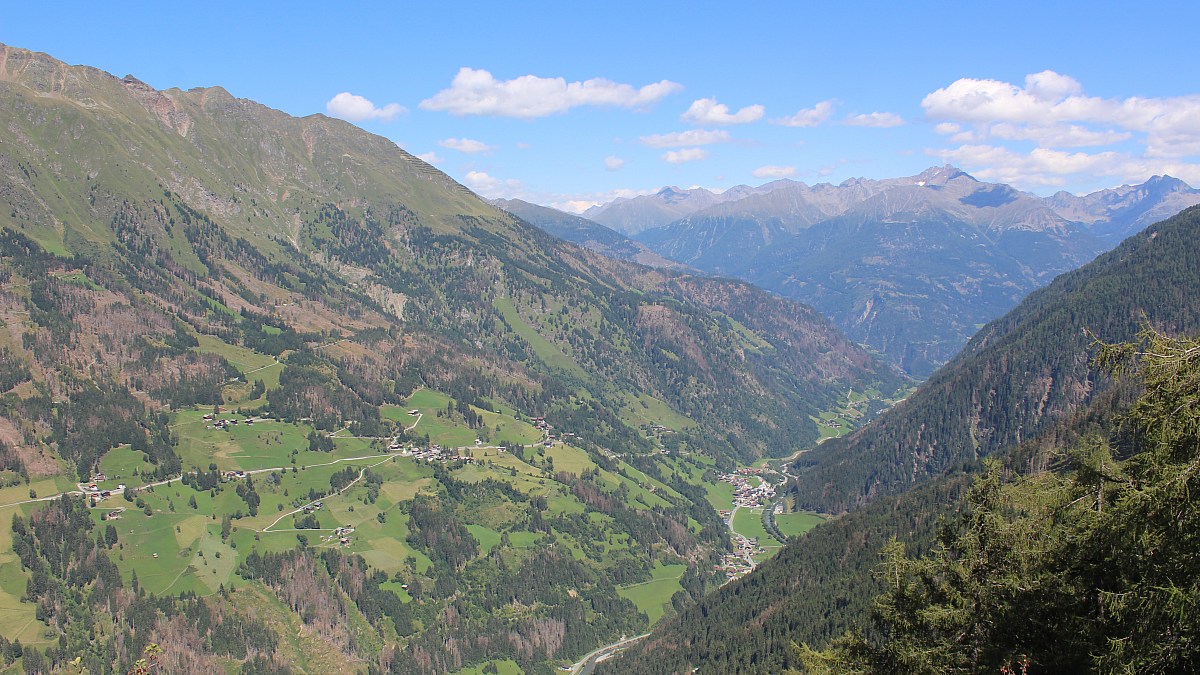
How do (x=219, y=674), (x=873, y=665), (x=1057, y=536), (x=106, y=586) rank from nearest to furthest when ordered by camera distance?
(x=1057, y=536), (x=873, y=665), (x=219, y=674), (x=106, y=586)

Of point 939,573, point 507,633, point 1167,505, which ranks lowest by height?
point 507,633

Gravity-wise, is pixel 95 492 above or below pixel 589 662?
above

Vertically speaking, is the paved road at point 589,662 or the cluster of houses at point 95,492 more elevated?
the cluster of houses at point 95,492

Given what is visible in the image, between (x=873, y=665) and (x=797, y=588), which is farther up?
(x=873, y=665)

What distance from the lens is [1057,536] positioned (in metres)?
35.2

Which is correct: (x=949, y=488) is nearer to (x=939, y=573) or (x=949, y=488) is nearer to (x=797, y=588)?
(x=797, y=588)

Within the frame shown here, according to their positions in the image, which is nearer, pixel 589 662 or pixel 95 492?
pixel 589 662

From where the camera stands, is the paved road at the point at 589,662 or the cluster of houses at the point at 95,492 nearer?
the paved road at the point at 589,662

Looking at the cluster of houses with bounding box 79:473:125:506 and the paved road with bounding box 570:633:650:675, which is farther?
the cluster of houses with bounding box 79:473:125:506

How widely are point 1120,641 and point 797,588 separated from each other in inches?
6371

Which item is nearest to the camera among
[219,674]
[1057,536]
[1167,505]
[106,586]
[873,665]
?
[1167,505]

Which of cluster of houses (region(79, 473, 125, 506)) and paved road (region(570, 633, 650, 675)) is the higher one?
cluster of houses (region(79, 473, 125, 506))

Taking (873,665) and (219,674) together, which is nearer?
(873,665)

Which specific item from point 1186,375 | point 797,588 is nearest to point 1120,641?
point 1186,375
